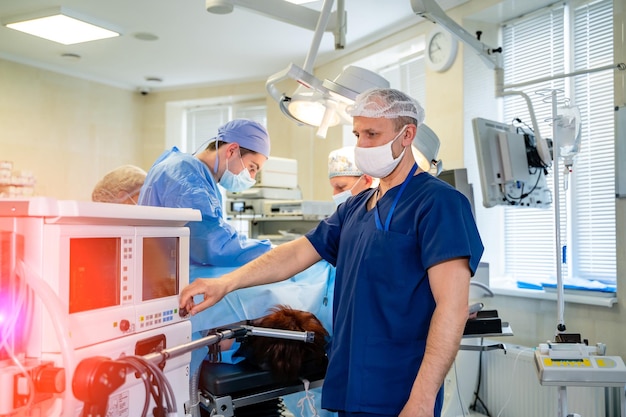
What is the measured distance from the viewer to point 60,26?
4.39 metres

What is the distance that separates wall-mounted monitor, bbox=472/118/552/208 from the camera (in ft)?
8.81

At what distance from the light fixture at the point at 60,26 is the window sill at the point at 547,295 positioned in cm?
349

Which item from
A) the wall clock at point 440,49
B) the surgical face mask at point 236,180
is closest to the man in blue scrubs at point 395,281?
the surgical face mask at point 236,180

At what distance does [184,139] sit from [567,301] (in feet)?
15.5

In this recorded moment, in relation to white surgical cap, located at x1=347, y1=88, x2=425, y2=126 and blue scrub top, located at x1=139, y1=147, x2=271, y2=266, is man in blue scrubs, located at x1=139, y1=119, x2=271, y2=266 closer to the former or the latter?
blue scrub top, located at x1=139, y1=147, x2=271, y2=266

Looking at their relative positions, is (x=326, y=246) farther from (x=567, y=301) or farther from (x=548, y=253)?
(x=548, y=253)

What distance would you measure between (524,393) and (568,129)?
4.92ft

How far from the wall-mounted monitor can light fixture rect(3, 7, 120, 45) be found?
3.11 meters

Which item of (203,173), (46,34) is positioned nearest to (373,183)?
(203,173)

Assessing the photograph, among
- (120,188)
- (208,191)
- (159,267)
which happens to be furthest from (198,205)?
(120,188)

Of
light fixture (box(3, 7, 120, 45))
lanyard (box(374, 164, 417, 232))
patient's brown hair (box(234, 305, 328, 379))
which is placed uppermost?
light fixture (box(3, 7, 120, 45))

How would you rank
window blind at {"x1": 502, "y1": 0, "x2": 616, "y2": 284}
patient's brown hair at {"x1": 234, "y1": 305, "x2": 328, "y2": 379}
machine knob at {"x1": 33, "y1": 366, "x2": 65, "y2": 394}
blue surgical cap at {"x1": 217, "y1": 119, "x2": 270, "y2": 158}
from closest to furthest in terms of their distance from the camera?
machine knob at {"x1": 33, "y1": 366, "x2": 65, "y2": 394} → patient's brown hair at {"x1": 234, "y1": 305, "x2": 328, "y2": 379} → blue surgical cap at {"x1": 217, "y1": 119, "x2": 270, "y2": 158} → window blind at {"x1": 502, "y1": 0, "x2": 616, "y2": 284}

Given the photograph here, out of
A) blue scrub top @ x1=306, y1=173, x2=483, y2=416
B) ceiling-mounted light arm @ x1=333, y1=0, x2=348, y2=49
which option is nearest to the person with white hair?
ceiling-mounted light arm @ x1=333, y1=0, x2=348, y2=49

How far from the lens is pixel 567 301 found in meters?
3.23
